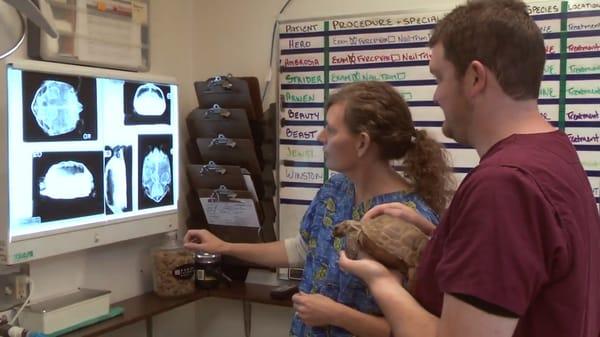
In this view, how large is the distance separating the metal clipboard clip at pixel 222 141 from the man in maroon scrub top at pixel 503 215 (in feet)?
5.42

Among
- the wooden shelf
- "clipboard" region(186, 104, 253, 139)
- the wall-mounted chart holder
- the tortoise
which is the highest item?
"clipboard" region(186, 104, 253, 139)

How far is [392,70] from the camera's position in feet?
7.97

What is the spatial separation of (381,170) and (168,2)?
5.23 feet

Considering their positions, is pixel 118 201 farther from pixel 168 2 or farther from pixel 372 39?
pixel 372 39

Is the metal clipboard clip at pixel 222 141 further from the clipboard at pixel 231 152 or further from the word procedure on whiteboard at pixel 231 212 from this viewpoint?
the word procedure on whiteboard at pixel 231 212

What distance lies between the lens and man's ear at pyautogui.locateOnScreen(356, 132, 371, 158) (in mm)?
1499

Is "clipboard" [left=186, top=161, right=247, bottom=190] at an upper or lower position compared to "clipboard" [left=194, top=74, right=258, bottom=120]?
lower

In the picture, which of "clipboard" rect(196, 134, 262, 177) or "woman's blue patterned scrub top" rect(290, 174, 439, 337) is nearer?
"woman's blue patterned scrub top" rect(290, 174, 439, 337)

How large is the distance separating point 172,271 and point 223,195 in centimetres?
38

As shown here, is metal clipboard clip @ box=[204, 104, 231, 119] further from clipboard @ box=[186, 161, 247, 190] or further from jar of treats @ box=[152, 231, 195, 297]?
jar of treats @ box=[152, 231, 195, 297]

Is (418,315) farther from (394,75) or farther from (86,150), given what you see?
(394,75)

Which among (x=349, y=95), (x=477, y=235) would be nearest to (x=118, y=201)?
(x=349, y=95)

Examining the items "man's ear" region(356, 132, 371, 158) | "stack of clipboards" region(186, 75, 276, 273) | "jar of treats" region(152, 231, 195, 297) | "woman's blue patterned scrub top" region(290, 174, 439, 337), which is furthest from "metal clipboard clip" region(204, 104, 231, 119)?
"man's ear" region(356, 132, 371, 158)

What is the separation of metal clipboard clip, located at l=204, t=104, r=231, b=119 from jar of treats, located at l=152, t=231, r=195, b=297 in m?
0.57
